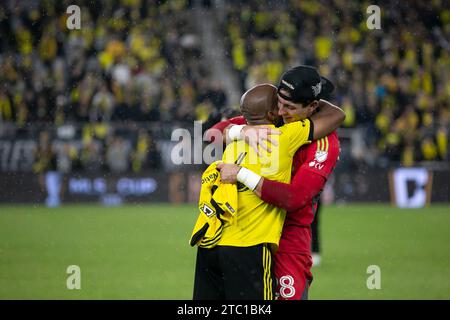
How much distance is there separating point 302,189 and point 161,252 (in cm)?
872

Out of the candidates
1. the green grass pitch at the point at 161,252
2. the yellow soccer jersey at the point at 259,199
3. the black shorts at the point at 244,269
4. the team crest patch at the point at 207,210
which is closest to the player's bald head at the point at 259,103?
the yellow soccer jersey at the point at 259,199

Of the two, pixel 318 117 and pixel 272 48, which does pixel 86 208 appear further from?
pixel 318 117

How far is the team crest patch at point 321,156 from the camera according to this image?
5.18 metres

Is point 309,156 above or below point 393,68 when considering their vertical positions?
below

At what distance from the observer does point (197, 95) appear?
24859mm

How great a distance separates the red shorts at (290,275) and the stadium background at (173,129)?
3500mm

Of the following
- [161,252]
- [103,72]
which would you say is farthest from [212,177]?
[103,72]

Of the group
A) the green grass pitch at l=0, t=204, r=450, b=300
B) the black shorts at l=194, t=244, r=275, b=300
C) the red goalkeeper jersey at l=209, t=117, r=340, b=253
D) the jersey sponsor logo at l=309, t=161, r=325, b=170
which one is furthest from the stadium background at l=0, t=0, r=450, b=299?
the black shorts at l=194, t=244, r=275, b=300

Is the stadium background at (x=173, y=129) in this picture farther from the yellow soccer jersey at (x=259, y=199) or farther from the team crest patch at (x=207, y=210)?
the team crest patch at (x=207, y=210)

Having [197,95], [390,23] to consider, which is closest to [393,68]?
[390,23]

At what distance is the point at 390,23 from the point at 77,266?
64.3 feet

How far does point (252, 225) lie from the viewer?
499cm

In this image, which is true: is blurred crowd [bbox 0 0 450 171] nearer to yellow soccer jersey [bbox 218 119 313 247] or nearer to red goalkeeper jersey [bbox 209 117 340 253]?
red goalkeeper jersey [bbox 209 117 340 253]

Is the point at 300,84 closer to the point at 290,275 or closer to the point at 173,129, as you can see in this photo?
the point at 290,275
